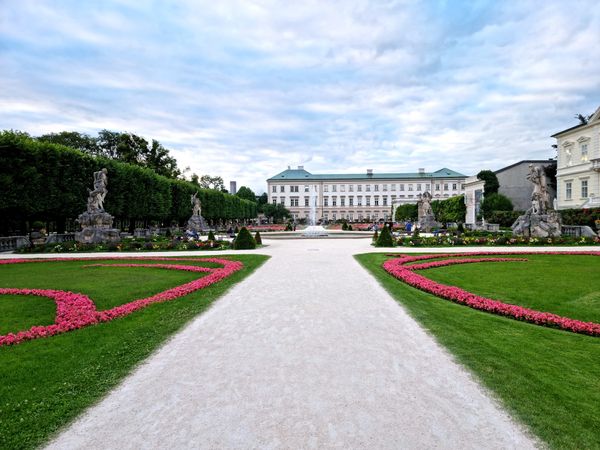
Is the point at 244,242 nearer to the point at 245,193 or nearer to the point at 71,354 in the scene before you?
the point at 71,354

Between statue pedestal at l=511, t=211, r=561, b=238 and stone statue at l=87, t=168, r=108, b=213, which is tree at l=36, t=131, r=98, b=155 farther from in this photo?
statue pedestal at l=511, t=211, r=561, b=238

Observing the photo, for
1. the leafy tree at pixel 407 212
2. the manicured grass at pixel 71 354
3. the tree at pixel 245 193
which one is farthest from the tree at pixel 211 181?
the manicured grass at pixel 71 354

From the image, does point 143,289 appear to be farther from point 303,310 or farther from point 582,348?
point 582,348

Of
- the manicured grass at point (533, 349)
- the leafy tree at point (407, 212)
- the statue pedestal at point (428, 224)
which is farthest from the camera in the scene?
the leafy tree at point (407, 212)

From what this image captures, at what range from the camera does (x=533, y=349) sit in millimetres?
3842

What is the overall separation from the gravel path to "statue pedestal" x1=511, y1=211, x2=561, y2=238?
1895 centimetres

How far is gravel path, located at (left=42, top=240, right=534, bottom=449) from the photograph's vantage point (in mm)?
2346

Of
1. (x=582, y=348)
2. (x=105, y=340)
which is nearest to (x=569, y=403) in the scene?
(x=582, y=348)

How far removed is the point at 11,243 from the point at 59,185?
470 centimetres

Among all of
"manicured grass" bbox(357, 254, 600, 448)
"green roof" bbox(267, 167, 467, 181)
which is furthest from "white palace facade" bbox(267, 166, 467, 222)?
"manicured grass" bbox(357, 254, 600, 448)

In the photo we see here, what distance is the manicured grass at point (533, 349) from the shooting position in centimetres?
252

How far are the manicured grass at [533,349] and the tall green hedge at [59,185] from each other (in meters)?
20.2

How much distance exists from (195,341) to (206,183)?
73.3m

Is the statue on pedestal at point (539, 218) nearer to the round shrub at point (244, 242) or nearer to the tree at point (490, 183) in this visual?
the round shrub at point (244, 242)
